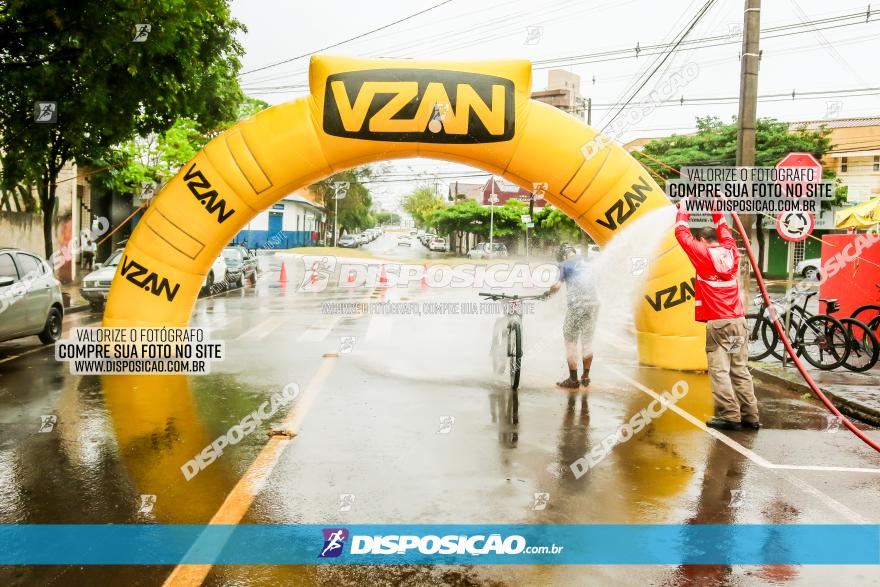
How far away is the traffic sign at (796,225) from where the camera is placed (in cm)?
1070

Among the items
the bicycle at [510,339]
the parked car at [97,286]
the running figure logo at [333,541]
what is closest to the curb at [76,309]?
the parked car at [97,286]

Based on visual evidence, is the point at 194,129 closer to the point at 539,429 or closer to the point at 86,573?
the point at 539,429

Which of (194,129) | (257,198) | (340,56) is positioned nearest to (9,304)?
(257,198)

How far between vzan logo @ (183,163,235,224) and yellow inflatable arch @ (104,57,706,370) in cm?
1

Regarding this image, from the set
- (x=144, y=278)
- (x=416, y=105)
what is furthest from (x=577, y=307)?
(x=144, y=278)

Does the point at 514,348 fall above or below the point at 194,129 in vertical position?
below

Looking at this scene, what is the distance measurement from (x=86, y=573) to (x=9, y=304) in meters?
8.20

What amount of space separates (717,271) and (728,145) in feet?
120

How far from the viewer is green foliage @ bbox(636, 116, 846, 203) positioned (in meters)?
38.8

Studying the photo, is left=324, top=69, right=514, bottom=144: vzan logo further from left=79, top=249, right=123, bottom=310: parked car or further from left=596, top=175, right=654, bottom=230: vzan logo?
left=79, top=249, right=123, bottom=310: parked car

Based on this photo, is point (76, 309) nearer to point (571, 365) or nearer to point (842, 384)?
point (571, 365)

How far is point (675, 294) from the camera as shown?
407 inches

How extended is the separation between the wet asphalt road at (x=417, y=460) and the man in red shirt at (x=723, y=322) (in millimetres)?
376

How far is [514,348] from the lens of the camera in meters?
9.32
